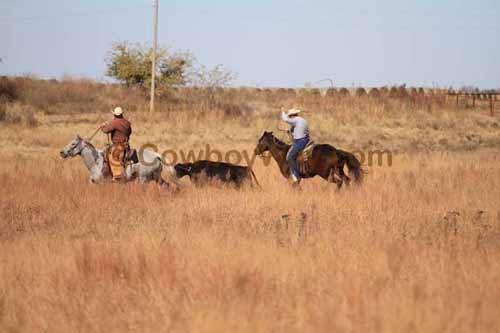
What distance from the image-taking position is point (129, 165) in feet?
47.5

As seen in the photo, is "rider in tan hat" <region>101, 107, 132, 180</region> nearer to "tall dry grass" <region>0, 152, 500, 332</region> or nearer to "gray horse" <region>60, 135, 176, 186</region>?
"gray horse" <region>60, 135, 176, 186</region>

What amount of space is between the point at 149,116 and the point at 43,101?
10279 mm

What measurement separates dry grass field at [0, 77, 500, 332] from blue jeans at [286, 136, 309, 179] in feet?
1.84

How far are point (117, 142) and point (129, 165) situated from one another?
550 mm

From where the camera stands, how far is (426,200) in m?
12.9

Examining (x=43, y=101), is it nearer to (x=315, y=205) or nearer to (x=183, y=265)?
(x=315, y=205)

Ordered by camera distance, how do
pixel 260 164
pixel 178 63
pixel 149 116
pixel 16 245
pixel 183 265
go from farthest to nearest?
pixel 178 63, pixel 149 116, pixel 260 164, pixel 16 245, pixel 183 265

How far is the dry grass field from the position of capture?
6.06 m

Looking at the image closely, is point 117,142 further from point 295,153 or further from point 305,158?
point 305,158

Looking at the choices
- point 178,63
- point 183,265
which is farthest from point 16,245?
point 178,63

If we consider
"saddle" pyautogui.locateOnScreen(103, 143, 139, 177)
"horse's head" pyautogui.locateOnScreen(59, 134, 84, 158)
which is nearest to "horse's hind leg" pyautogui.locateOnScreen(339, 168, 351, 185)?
"saddle" pyautogui.locateOnScreen(103, 143, 139, 177)

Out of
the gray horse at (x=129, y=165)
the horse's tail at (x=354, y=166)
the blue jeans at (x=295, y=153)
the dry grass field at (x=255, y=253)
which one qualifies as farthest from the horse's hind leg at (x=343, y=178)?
the gray horse at (x=129, y=165)

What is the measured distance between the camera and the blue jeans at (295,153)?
1473 cm

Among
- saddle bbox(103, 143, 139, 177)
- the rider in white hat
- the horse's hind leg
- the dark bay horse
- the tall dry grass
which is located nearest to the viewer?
the tall dry grass
